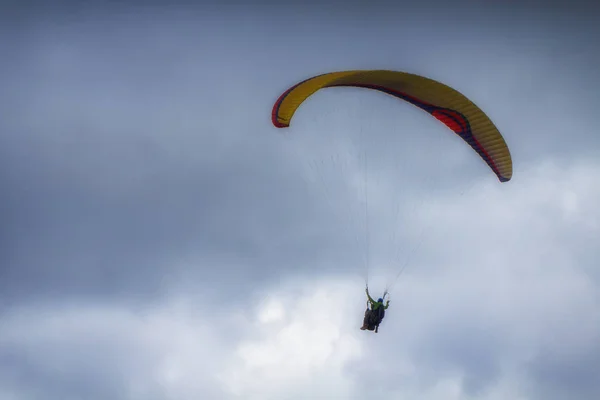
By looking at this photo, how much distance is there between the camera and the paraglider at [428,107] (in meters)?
36.8

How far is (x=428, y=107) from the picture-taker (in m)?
40.6

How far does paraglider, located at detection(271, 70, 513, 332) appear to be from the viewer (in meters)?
36.8

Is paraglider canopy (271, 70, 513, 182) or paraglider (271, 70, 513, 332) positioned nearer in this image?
paraglider (271, 70, 513, 332)

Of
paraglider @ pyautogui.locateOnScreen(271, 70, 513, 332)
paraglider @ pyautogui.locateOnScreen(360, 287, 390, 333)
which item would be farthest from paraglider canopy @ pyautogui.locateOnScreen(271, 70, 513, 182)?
paraglider @ pyautogui.locateOnScreen(360, 287, 390, 333)

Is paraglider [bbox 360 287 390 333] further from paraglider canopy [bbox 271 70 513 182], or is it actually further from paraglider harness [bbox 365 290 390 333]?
paraglider canopy [bbox 271 70 513 182]

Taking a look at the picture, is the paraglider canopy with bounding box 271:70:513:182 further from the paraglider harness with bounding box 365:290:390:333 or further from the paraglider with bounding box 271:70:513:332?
the paraglider harness with bounding box 365:290:390:333

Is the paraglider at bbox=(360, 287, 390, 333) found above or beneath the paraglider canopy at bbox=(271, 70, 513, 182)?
beneath

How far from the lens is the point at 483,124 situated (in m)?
39.9

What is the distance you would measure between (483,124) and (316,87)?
9.39 m

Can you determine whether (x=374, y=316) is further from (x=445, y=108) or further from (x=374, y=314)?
(x=445, y=108)

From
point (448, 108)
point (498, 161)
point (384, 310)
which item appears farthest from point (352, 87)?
point (384, 310)

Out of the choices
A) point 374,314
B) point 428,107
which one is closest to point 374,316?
point 374,314

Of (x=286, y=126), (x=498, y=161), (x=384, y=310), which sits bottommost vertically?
(x=384, y=310)

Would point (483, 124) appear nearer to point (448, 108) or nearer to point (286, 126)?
point (448, 108)
